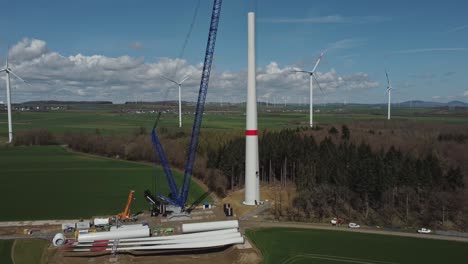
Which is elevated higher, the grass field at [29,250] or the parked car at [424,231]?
the parked car at [424,231]

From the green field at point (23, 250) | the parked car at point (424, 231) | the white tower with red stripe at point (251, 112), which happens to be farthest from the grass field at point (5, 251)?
the parked car at point (424, 231)

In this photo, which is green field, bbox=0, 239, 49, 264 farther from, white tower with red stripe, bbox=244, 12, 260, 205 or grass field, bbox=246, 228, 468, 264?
white tower with red stripe, bbox=244, 12, 260, 205

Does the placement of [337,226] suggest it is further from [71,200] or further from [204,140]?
[204,140]

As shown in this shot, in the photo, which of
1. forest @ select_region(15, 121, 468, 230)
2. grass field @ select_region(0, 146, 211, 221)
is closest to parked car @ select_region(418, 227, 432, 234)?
forest @ select_region(15, 121, 468, 230)

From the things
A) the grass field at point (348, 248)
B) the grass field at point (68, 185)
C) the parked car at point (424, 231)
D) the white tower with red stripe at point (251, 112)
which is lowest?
the grass field at point (348, 248)

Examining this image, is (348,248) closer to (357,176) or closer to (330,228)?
(330,228)

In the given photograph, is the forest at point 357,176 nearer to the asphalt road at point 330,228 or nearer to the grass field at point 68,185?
the asphalt road at point 330,228
